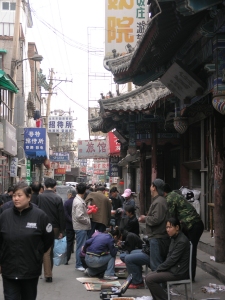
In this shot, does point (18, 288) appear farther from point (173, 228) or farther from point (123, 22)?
point (123, 22)

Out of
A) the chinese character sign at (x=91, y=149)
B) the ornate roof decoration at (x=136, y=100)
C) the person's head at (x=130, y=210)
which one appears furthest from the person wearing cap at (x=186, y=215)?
the chinese character sign at (x=91, y=149)

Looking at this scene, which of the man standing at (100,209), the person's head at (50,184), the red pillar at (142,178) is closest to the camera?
the person's head at (50,184)

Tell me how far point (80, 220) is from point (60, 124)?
33949 millimetres

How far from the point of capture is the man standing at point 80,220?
34.0ft

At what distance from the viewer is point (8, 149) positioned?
22328 millimetres

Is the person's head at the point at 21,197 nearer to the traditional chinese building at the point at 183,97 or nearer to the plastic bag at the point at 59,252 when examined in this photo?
the traditional chinese building at the point at 183,97

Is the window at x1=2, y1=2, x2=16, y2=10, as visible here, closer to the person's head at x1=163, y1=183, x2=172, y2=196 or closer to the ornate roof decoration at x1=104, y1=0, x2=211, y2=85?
the ornate roof decoration at x1=104, y1=0, x2=211, y2=85

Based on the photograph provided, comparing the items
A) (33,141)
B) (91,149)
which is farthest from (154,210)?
(91,149)

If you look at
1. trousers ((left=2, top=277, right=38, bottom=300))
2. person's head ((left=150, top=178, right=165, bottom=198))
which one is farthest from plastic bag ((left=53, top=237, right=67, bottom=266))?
trousers ((left=2, top=277, right=38, bottom=300))

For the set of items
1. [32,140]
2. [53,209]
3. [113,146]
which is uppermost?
[32,140]

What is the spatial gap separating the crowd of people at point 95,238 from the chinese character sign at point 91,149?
26.5 m

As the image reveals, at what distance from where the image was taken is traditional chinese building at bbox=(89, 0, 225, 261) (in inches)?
320

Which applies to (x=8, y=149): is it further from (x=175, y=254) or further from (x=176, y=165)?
(x=175, y=254)

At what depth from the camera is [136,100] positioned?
15672mm
